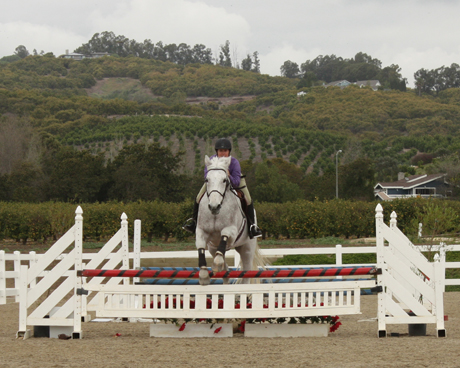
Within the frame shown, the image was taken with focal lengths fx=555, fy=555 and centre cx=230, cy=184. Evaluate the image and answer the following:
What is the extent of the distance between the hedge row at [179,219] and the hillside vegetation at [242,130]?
487 inches

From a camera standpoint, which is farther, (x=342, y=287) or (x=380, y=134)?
(x=380, y=134)

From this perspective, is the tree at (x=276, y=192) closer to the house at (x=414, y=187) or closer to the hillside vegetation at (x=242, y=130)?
the hillside vegetation at (x=242, y=130)

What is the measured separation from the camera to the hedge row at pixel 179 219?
26831mm

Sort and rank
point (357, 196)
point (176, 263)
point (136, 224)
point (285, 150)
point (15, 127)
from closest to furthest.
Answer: point (136, 224), point (176, 263), point (357, 196), point (15, 127), point (285, 150)

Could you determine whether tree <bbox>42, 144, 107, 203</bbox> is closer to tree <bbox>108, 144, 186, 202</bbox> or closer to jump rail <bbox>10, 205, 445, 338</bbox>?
tree <bbox>108, 144, 186, 202</bbox>

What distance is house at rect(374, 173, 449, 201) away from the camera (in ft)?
212

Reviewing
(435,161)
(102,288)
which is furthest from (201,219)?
(435,161)

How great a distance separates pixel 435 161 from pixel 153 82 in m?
127

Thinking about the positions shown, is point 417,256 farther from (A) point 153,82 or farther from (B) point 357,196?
(A) point 153,82

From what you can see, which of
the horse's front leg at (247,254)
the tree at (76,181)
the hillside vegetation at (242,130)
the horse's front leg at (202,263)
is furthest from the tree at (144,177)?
the horse's front leg at (202,263)

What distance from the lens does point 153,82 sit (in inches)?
7402

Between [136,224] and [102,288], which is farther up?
[136,224]

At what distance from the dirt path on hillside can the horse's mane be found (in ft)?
6.86

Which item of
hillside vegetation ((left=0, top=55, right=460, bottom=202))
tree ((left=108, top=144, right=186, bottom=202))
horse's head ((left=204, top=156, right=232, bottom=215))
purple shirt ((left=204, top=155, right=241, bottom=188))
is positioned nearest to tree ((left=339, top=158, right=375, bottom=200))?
hillside vegetation ((left=0, top=55, right=460, bottom=202))
